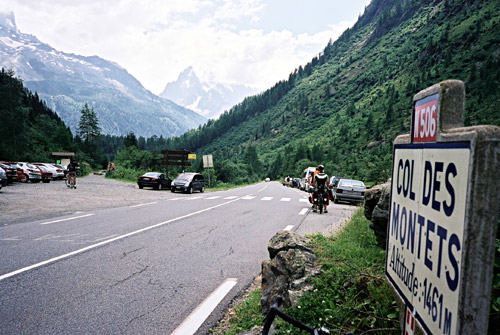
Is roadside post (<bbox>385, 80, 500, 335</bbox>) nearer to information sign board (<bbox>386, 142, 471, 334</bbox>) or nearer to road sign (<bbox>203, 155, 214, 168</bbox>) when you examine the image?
information sign board (<bbox>386, 142, 471, 334</bbox>)

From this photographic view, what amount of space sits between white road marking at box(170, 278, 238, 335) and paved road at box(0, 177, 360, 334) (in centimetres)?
1

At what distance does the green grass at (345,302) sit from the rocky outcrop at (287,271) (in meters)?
0.13

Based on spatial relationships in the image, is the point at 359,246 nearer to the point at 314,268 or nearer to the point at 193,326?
the point at 314,268

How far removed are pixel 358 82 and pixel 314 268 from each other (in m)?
203

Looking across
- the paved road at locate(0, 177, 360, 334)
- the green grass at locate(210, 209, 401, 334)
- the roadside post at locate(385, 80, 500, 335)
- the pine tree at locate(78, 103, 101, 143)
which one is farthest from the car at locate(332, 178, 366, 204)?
the pine tree at locate(78, 103, 101, 143)

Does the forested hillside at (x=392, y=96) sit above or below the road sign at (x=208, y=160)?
above

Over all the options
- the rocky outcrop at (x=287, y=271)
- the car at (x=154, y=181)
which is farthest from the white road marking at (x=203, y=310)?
the car at (x=154, y=181)

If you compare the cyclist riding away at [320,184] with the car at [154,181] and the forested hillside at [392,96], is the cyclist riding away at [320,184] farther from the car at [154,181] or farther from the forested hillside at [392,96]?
the forested hillside at [392,96]

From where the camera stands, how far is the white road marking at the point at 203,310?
11.7 feet

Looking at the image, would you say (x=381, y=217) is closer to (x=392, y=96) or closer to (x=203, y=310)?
(x=203, y=310)

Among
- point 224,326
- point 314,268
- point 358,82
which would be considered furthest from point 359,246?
point 358,82

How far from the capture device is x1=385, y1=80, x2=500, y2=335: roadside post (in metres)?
1.02

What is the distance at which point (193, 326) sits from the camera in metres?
3.66

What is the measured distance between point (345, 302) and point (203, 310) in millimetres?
1795
